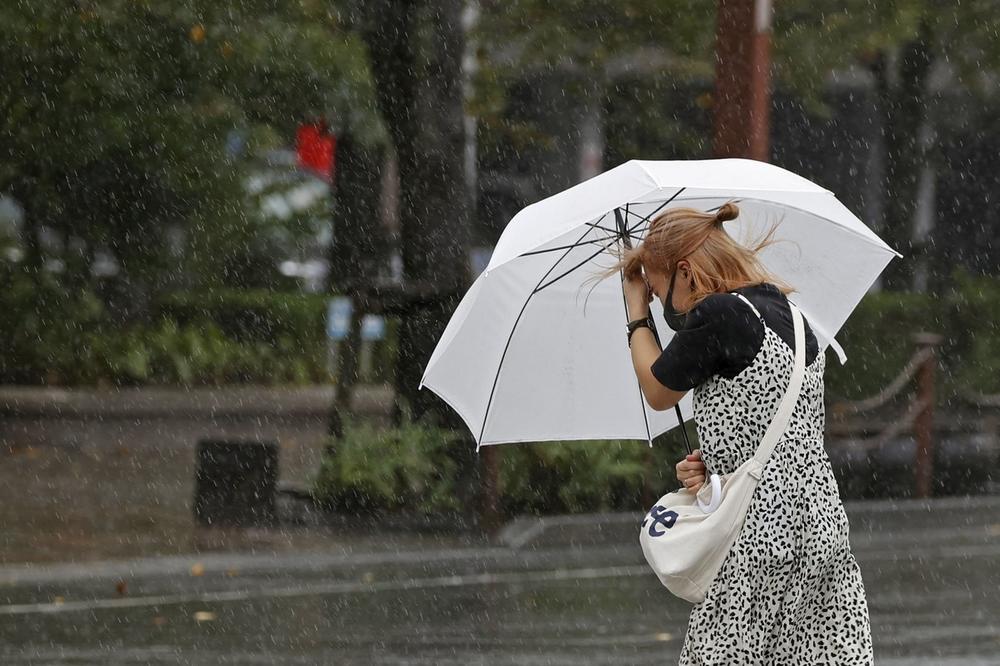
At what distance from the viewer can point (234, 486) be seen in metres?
12.6

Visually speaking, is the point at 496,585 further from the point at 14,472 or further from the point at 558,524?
the point at 14,472

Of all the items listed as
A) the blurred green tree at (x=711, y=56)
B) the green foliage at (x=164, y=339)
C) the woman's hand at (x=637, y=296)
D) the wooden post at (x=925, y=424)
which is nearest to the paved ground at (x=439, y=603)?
the wooden post at (x=925, y=424)

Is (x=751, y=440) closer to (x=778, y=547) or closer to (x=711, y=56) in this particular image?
(x=778, y=547)

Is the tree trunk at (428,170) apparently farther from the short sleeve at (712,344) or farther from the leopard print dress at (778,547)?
the short sleeve at (712,344)

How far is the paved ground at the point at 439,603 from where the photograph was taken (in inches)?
325

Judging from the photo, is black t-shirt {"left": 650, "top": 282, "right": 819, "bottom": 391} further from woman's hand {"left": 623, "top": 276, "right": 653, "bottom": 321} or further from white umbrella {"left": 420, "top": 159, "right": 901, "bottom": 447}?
white umbrella {"left": 420, "top": 159, "right": 901, "bottom": 447}

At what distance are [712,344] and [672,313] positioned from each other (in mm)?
220

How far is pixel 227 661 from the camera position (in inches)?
314

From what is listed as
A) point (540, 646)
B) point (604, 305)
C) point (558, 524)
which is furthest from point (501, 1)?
point (604, 305)

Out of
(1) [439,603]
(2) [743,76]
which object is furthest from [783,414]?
(2) [743,76]

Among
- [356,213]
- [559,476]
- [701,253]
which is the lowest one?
[559,476]

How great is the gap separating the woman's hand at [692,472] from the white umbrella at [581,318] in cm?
83

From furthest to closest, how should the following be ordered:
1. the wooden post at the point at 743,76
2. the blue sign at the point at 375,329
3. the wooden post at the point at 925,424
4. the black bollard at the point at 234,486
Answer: the blue sign at the point at 375,329 < the wooden post at the point at 925,424 < the black bollard at the point at 234,486 < the wooden post at the point at 743,76

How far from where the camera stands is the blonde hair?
14.0 feet
